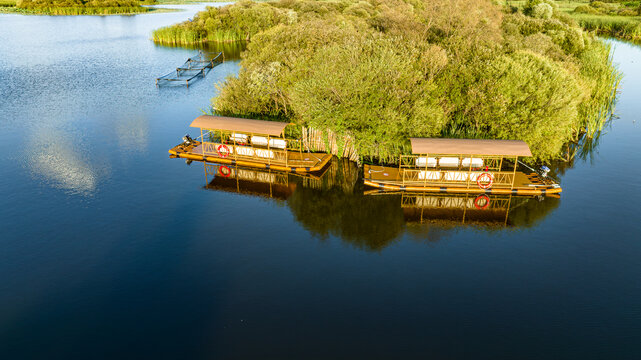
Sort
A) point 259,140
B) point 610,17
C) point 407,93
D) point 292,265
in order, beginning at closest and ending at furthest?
1. point 292,265
2. point 407,93
3. point 259,140
4. point 610,17

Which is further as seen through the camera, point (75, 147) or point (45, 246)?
point (75, 147)

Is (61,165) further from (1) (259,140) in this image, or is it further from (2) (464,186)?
(2) (464,186)

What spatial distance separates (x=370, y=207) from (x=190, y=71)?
7008 centimetres

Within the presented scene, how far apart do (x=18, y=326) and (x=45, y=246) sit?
8.84m

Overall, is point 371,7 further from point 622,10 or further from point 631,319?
point 631,319

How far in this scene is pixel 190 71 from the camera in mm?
91875

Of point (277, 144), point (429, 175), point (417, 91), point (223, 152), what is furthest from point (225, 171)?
point (417, 91)

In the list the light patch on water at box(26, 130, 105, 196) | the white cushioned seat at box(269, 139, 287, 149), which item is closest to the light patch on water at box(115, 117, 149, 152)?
the light patch on water at box(26, 130, 105, 196)

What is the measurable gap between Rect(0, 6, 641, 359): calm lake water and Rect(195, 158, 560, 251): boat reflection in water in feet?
0.68

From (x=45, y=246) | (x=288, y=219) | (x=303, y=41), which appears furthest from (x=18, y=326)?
(x=303, y=41)

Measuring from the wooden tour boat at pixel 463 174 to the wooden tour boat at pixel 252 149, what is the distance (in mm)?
8518

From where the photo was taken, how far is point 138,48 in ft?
371

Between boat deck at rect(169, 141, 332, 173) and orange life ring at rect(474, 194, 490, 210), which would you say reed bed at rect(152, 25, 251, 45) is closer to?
boat deck at rect(169, 141, 332, 173)

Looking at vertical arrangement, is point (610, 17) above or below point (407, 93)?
above
